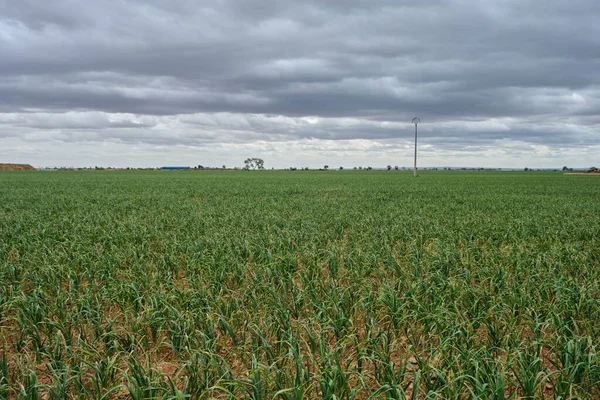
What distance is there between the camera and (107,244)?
479 inches

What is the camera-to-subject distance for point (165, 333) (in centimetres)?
602

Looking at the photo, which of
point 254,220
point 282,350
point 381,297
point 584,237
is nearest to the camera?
point 282,350

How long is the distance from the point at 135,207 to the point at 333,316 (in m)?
20.3

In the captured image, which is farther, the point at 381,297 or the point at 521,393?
the point at 381,297

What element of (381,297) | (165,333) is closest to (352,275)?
(381,297)

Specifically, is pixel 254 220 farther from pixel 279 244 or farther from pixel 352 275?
pixel 352 275

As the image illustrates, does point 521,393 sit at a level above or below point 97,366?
below

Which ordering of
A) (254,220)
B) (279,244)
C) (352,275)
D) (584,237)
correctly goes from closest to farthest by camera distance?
(352,275) < (279,244) < (584,237) < (254,220)

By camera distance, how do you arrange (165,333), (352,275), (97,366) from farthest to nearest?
(352,275)
(165,333)
(97,366)

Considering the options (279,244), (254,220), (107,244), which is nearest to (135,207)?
(254,220)

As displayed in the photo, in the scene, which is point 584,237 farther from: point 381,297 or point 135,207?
point 135,207

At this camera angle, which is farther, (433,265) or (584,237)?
(584,237)

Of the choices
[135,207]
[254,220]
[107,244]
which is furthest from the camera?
[135,207]

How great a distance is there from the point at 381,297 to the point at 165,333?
3.50 m
